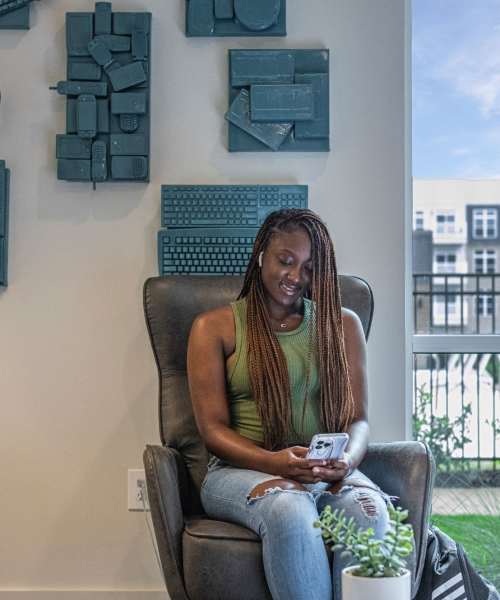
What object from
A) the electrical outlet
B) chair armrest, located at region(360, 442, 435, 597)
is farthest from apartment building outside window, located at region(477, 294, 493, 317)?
the electrical outlet

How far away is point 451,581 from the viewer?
7.08 feet

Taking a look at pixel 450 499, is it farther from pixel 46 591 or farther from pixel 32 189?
pixel 32 189

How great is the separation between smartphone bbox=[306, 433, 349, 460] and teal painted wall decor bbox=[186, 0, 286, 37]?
→ 53.9 inches

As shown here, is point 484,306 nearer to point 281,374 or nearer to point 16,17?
point 281,374

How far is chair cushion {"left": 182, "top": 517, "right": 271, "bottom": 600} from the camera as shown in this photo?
1.86 metres

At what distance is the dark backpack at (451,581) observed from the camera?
2154 millimetres

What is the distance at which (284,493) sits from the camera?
74.9 inches

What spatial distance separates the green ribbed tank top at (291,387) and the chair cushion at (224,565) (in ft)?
1.14

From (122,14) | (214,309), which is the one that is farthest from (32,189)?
(214,309)

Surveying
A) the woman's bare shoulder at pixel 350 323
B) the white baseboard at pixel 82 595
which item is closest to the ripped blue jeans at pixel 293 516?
the woman's bare shoulder at pixel 350 323

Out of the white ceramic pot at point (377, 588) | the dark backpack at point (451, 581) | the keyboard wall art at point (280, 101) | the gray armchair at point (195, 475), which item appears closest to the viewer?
the white ceramic pot at point (377, 588)

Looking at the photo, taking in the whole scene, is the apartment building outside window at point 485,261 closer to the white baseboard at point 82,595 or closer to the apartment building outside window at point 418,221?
the apartment building outside window at point 418,221

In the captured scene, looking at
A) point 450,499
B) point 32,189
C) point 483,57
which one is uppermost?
point 483,57

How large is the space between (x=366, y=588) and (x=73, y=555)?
1.69 metres
